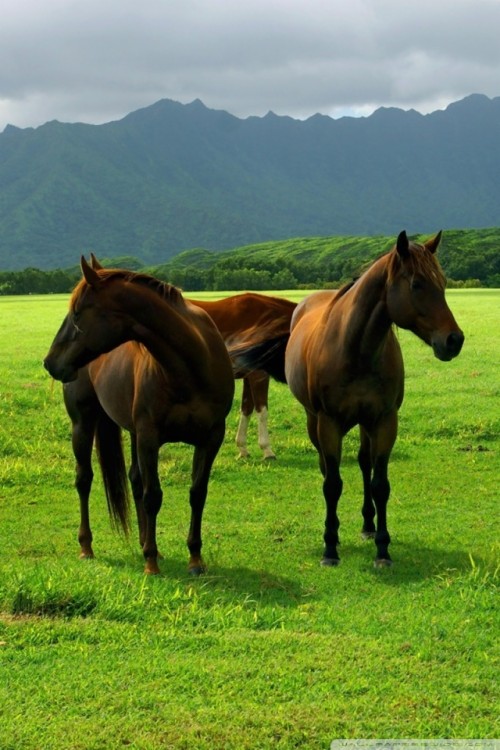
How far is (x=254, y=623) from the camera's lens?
15.9ft

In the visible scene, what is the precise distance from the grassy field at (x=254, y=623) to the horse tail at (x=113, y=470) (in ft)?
0.92

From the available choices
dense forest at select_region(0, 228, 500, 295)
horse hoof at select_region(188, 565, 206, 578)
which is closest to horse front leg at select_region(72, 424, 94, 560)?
horse hoof at select_region(188, 565, 206, 578)

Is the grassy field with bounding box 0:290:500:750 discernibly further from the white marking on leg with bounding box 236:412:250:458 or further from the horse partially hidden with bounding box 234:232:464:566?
the white marking on leg with bounding box 236:412:250:458

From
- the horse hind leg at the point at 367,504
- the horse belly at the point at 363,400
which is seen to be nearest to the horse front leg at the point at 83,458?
the horse belly at the point at 363,400

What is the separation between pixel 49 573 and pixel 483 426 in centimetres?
815

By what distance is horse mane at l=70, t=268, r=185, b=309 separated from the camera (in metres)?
5.83

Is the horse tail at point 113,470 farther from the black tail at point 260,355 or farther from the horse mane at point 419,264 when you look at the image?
Result: the horse mane at point 419,264

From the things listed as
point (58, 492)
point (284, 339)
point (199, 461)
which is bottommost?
point (58, 492)

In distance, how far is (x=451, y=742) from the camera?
3432mm

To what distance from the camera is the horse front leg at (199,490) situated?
243 inches

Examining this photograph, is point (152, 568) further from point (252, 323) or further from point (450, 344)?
point (252, 323)

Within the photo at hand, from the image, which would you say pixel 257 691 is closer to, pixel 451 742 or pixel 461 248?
pixel 451 742

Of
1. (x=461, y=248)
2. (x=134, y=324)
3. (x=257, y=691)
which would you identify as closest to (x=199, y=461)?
(x=134, y=324)

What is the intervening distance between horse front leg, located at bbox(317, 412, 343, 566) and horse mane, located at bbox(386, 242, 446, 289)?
1.43 meters
